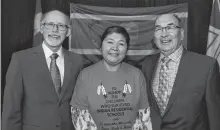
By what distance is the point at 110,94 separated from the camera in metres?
1.46

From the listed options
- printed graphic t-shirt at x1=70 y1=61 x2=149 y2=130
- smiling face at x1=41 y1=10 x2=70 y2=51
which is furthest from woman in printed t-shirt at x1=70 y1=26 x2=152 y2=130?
smiling face at x1=41 y1=10 x2=70 y2=51

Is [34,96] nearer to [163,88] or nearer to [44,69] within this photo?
[44,69]

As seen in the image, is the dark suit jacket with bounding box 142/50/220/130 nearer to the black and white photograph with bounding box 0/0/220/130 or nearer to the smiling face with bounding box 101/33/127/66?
the black and white photograph with bounding box 0/0/220/130

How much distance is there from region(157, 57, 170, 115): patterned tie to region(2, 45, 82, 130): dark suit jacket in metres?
0.49

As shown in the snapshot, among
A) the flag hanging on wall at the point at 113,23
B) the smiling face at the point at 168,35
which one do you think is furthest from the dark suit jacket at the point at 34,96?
the smiling face at the point at 168,35

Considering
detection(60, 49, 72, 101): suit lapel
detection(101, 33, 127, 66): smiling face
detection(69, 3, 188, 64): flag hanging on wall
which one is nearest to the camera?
detection(101, 33, 127, 66): smiling face

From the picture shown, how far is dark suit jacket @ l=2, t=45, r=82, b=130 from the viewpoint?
1424mm

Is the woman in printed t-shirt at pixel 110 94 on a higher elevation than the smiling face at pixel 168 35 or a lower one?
lower

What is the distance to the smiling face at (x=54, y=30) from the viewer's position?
149 cm

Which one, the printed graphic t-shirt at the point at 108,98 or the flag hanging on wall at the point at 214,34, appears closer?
the printed graphic t-shirt at the point at 108,98

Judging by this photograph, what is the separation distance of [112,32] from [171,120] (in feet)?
1.98

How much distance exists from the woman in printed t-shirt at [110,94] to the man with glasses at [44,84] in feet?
0.27

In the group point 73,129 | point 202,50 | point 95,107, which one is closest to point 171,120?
point 95,107

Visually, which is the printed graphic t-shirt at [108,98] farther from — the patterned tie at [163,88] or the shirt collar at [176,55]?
the shirt collar at [176,55]
